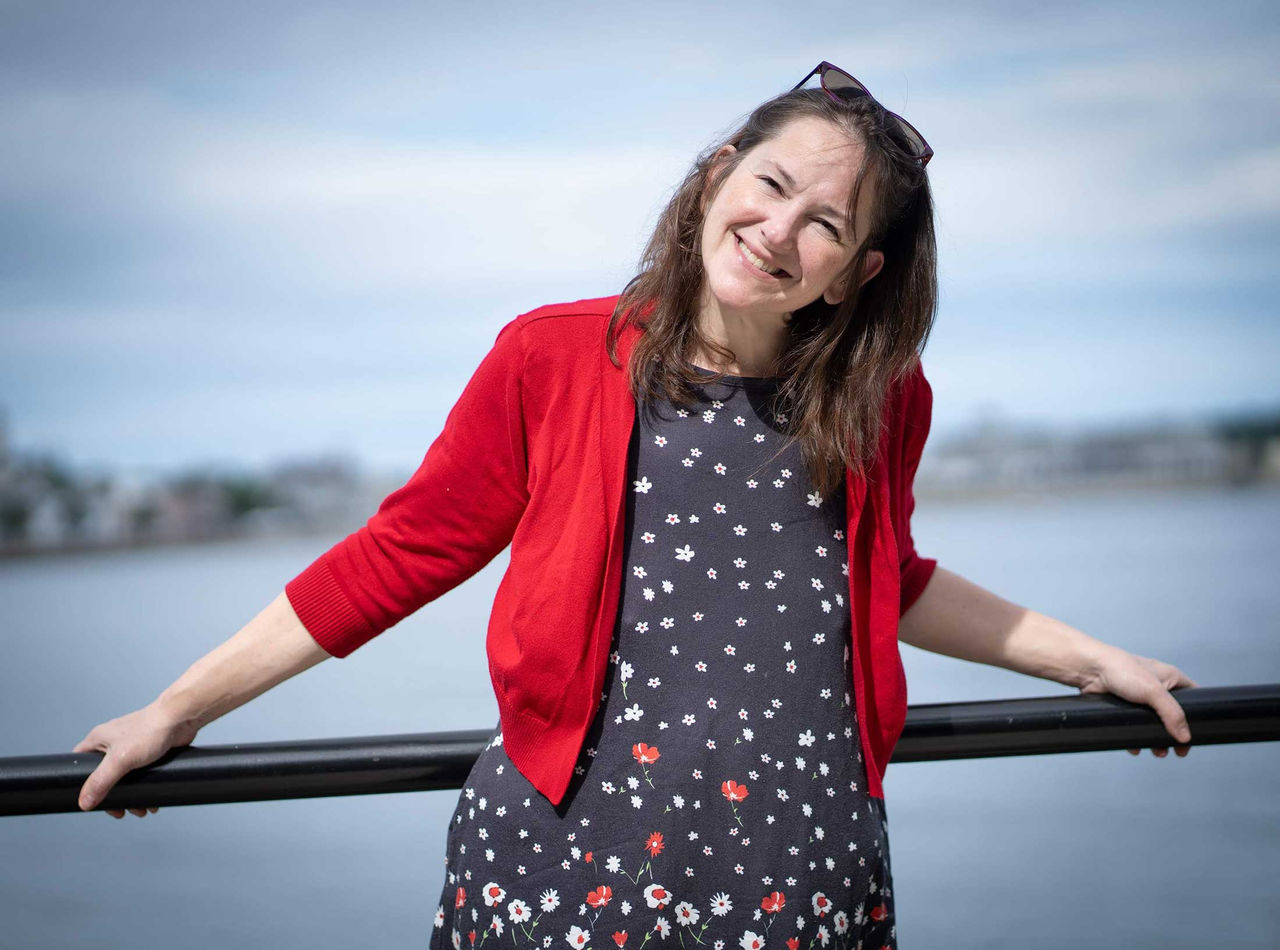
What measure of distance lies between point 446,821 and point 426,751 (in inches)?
162

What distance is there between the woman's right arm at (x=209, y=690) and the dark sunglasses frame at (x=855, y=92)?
37.4 inches

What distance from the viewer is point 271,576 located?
23828 millimetres

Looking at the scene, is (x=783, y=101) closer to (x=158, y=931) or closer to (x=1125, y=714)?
(x=1125, y=714)

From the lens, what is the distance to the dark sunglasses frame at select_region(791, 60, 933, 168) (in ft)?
4.42

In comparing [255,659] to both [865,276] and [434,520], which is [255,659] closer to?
[434,520]

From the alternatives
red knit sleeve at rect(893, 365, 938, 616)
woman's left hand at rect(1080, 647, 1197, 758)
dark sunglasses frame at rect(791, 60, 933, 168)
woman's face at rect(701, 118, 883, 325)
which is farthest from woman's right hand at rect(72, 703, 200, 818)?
woman's left hand at rect(1080, 647, 1197, 758)

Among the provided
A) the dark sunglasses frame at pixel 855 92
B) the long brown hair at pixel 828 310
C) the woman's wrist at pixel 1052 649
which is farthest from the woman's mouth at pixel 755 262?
the woman's wrist at pixel 1052 649

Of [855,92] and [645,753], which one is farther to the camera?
[855,92]

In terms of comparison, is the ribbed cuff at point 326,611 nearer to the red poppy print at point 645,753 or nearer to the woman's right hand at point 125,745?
the woman's right hand at point 125,745

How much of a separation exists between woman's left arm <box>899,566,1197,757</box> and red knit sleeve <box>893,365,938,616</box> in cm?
5

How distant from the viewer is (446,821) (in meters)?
5.14

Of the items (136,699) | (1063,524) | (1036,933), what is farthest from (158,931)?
(1063,524)

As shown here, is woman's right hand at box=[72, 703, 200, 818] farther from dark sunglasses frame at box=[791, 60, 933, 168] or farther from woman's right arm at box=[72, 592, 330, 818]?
dark sunglasses frame at box=[791, 60, 933, 168]

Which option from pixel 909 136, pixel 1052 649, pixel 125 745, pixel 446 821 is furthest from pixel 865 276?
pixel 446 821
